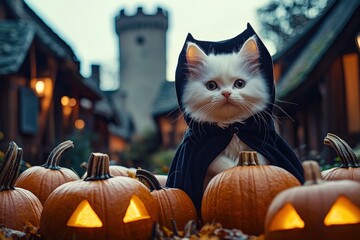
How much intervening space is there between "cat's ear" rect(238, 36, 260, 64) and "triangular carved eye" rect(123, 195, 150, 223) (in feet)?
3.96

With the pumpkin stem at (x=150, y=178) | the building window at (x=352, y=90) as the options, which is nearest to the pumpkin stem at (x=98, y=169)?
the pumpkin stem at (x=150, y=178)

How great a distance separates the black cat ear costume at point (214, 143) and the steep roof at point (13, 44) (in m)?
8.37

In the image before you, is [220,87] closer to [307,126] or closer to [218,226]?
[218,226]

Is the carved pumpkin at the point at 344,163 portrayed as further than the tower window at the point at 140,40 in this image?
No

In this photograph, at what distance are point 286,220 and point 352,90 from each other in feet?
39.9

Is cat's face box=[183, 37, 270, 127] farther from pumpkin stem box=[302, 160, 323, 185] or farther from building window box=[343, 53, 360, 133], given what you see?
building window box=[343, 53, 360, 133]

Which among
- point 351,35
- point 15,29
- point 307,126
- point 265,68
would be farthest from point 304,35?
point 265,68

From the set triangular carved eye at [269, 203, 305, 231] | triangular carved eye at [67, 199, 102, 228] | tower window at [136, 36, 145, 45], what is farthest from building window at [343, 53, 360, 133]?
tower window at [136, 36, 145, 45]

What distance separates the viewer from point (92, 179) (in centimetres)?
305

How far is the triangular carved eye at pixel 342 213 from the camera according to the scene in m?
2.44

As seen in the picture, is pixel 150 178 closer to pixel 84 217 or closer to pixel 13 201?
pixel 84 217

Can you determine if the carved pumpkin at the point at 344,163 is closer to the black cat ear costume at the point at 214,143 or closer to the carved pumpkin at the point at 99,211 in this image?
the black cat ear costume at the point at 214,143

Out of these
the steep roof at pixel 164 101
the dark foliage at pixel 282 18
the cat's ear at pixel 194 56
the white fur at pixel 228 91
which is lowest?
the steep roof at pixel 164 101

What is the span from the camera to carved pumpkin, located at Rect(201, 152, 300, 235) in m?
2.87
